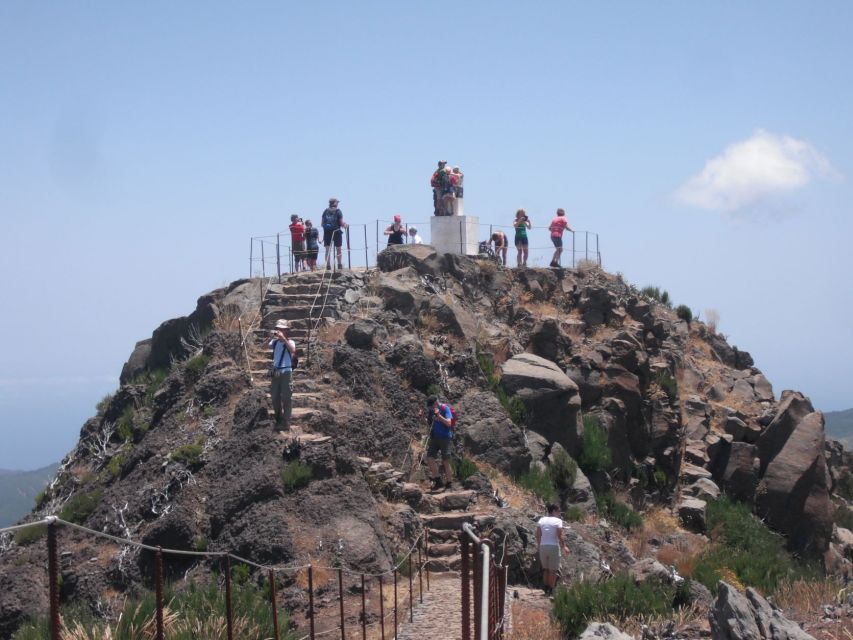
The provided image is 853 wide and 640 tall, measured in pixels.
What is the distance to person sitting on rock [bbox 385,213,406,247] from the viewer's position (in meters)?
28.6

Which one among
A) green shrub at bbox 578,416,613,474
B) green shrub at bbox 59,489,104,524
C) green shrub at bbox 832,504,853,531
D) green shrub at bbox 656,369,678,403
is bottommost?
green shrub at bbox 832,504,853,531

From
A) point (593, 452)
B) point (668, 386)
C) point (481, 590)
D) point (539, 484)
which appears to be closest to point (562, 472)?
point (539, 484)

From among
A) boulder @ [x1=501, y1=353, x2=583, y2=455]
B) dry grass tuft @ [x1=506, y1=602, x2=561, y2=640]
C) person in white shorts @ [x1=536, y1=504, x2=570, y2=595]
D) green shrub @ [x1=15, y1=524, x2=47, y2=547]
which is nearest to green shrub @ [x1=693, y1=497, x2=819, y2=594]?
person in white shorts @ [x1=536, y1=504, x2=570, y2=595]

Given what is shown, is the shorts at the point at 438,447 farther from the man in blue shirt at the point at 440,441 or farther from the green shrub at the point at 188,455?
the green shrub at the point at 188,455

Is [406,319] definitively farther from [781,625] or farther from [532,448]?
[781,625]

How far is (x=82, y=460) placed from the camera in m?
23.4

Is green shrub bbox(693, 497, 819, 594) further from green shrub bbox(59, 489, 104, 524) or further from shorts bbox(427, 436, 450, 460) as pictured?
green shrub bbox(59, 489, 104, 524)

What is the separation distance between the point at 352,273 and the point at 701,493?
9944 mm

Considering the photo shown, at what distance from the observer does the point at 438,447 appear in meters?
19.8

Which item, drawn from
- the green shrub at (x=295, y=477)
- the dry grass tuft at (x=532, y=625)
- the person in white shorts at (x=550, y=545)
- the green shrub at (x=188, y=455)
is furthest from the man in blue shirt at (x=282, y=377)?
the dry grass tuft at (x=532, y=625)

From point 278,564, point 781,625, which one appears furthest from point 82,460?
point 781,625

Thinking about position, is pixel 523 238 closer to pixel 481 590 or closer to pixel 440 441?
pixel 440 441

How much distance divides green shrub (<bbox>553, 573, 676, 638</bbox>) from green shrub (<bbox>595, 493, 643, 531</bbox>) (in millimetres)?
8347

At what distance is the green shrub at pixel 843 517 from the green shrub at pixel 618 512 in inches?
280
